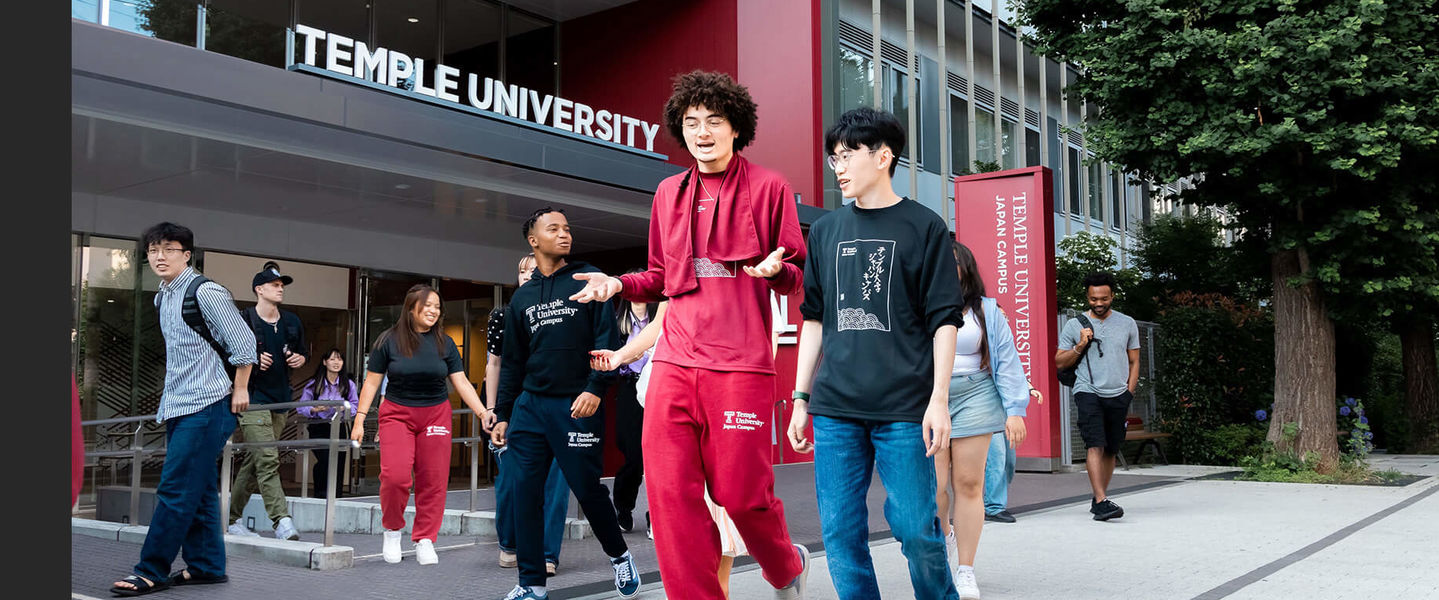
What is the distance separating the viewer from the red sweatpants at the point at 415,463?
22.5 feet

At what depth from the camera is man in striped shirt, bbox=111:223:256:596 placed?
5746 mm

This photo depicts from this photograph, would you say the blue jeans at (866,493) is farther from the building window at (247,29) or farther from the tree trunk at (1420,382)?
the tree trunk at (1420,382)

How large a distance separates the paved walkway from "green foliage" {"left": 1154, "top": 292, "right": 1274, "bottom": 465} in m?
5.56

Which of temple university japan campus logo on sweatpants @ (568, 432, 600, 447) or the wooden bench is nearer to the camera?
temple university japan campus logo on sweatpants @ (568, 432, 600, 447)

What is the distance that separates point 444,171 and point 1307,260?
10.2 m

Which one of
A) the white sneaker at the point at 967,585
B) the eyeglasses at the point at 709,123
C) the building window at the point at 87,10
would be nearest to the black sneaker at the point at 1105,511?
the white sneaker at the point at 967,585

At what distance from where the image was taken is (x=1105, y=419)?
8477 mm

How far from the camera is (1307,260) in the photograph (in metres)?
13.3

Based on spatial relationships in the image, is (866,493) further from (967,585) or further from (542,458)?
(542,458)

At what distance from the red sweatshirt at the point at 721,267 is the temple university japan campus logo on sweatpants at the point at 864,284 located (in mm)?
158

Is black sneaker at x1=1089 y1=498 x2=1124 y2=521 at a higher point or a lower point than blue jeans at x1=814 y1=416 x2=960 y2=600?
lower

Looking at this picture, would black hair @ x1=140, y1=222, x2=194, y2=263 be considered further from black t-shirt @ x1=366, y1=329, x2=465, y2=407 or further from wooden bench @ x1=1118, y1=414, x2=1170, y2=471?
wooden bench @ x1=1118, y1=414, x2=1170, y2=471

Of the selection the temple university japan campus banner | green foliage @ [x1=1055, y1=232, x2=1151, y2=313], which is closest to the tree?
the temple university japan campus banner

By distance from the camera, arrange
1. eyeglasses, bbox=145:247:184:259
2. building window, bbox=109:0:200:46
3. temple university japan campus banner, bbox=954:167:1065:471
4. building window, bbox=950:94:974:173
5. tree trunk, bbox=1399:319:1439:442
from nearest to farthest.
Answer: eyeglasses, bbox=145:247:184:259
building window, bbox=109:0:200:46
temple university japan campus banner, bbox=954:167:1065:471
tree trunk, bbox=1399:319:1439:442
building window, bbox=950:94:974:173
